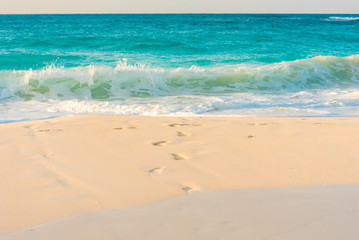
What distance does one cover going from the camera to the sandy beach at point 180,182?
2.21m

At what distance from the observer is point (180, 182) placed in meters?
2.93

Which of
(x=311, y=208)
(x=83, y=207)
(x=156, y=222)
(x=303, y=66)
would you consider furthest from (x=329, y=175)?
(x=303, y=66)

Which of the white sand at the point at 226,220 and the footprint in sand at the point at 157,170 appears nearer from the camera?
the white sand at the point at 226,220

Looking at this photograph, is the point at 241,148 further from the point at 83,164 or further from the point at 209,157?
the point at 83,164

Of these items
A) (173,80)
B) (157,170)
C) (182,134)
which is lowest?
(173,80)

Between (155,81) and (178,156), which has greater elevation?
(178,156)

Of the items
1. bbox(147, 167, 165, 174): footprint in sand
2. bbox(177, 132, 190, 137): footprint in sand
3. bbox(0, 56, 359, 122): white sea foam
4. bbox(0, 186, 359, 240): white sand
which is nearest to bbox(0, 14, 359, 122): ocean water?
bbox(0, 56, 359, 122): white sea foam

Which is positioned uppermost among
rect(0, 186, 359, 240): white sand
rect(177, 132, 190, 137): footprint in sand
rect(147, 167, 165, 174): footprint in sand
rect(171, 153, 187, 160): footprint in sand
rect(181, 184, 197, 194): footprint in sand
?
rect(0, 186, 359, 240): white sand

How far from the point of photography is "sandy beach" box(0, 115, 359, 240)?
2213mm

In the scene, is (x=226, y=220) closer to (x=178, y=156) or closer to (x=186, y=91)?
(x=178, y=156)

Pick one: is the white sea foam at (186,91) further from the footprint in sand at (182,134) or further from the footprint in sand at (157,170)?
the footprint in sand at (157,170)

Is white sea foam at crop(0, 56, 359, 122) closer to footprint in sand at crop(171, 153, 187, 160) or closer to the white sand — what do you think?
footprint in sand at crop(171, 153, 187, 160)

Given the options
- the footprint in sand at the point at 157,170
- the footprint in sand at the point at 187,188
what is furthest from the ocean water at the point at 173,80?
the footprint in sand at the point at 187,188

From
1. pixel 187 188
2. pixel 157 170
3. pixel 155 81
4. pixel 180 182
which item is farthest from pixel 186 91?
pixel 187 188
